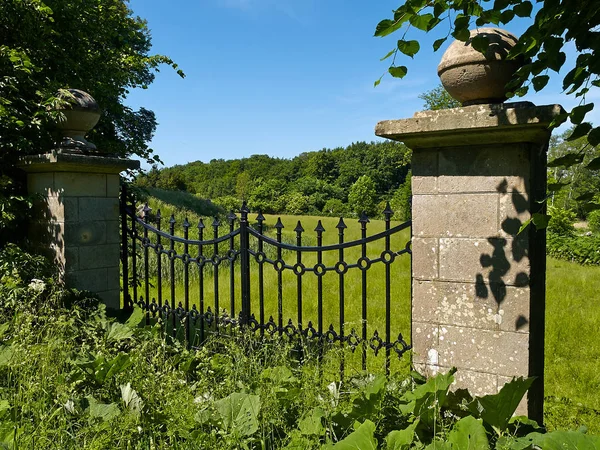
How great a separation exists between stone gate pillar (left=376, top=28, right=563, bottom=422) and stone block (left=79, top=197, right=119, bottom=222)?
118 inches

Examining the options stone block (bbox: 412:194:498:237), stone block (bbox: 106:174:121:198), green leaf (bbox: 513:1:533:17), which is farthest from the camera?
stone block (bbox: 106:174:121:198)

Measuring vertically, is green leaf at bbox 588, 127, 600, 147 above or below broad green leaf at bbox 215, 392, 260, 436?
above

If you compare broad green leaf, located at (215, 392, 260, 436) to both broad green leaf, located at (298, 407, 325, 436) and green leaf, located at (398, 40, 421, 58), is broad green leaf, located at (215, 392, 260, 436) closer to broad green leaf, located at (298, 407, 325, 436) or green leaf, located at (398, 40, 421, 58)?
broad green leaf, located at (298, 407, 325, 436)

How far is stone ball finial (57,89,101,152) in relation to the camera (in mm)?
4379

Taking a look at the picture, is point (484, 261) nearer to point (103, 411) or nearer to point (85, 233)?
point (103, 411)

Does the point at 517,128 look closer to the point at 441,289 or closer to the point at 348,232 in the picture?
the point at 441,289

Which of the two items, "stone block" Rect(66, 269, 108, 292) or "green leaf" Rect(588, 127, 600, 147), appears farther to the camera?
"stone block" Rect(66, 269, 108, 292)

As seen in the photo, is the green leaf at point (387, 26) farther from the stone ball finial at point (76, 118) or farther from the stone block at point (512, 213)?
the stone ball finial at point (76, 118)

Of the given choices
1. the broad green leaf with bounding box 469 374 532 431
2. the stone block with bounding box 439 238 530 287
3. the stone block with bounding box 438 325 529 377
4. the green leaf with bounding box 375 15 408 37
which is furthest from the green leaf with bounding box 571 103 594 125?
the stone block with bounding box 438 325 529 377

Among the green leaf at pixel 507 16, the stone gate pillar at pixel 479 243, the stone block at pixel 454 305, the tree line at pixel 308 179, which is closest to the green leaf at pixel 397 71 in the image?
the stone gate pillar at pixel 479 243

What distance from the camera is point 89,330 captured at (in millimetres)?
3756

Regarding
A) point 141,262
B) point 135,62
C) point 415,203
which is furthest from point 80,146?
point 141,262

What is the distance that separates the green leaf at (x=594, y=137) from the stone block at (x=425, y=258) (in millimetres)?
968

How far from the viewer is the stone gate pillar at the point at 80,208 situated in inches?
169
